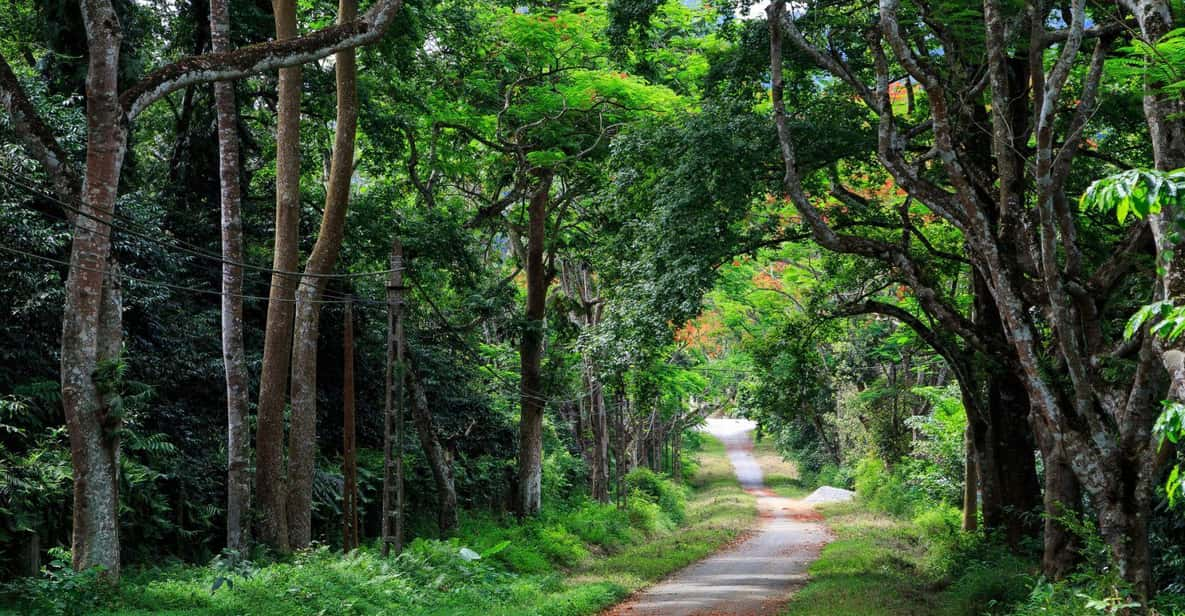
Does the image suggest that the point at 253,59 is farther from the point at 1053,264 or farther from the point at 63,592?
the point at 1053,264

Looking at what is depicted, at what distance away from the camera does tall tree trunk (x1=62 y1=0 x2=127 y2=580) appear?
Result: 10.0m

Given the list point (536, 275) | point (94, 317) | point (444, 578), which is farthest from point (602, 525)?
point (94, 317)

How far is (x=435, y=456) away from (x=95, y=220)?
12363mm

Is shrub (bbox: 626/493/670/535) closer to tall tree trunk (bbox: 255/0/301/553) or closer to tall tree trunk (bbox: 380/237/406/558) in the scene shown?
tall tree trunk (bbox: 380/237/406/558)

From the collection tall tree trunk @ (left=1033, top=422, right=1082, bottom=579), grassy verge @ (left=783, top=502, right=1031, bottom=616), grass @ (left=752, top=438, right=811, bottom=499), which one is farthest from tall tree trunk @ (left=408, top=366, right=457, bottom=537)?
grass @ (left=752, top=438, right=811, bottom=499)

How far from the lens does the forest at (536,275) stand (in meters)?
10.1

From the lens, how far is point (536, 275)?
24.7m

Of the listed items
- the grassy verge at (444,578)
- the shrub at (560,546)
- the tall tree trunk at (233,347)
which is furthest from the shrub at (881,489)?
the tall tree trunk at (233,347)

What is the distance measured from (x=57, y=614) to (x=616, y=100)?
14073 millimetres

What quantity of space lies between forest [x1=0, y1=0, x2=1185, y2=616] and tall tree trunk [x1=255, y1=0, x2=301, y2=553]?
6 centimetres

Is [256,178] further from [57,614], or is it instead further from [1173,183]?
[1173,183]

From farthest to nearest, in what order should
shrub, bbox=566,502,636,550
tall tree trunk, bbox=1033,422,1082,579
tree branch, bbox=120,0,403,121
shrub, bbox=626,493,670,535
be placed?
shrub, bbox=626,493,670,535 → shrub, bbox=566,502,636,550 → tall tree trunk, bbox=1033,422,1082,579 → tree branch, bbox=120,0,403,121

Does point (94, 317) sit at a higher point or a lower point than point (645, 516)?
higher

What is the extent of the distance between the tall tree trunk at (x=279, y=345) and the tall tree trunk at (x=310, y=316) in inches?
10.9
